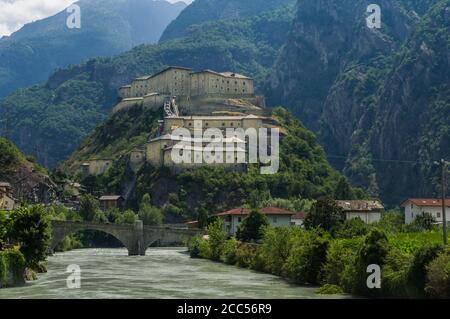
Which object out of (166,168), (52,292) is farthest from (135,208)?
A: (52,292)

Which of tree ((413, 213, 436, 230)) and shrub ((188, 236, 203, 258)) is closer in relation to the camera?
tree ((413, 213, 436, 230))

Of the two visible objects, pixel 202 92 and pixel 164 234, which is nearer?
pixel 164 234

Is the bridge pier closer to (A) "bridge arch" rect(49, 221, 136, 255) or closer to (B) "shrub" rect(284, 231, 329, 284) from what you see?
(A) "bridge arch" rect(49, 221, 136, 255)

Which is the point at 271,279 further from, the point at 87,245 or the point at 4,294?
the point at 87,245

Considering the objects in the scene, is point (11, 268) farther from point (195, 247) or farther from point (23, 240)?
point (195, 247)

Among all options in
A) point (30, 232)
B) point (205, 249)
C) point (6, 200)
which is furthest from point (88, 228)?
point (30, 232)

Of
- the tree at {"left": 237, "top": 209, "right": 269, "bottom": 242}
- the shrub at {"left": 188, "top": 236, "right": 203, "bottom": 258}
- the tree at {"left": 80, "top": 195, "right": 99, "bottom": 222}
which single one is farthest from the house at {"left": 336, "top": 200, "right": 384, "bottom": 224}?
the tree at {"left": 80, "top": 195, "right": 99, "bottom": 222}

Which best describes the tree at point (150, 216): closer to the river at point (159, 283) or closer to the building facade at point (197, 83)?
the building facade at point (197, 83)
